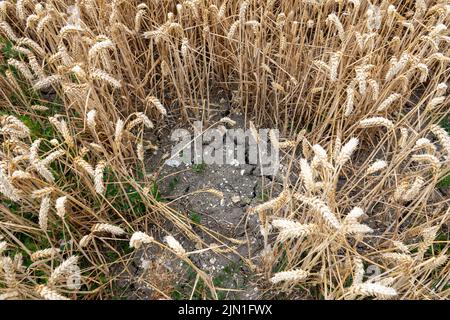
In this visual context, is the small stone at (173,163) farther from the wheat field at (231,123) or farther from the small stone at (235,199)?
the small stone at (235,199)

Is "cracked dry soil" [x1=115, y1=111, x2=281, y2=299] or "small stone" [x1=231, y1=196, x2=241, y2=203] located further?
"small stone" [x1=231, y1=196, x2=241, y2=203]

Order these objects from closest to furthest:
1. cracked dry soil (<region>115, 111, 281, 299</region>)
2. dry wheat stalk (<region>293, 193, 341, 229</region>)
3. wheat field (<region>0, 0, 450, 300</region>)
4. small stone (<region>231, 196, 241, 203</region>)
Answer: dry wheat stalk (<region>293, 193, 341, 229</region>) → wheat field (<region>0, 0, 450, 300</region>) → cracked dry soil (<region>115, 111, 281, 299</region>) → small stone (<region>231, 196, 241, 203</region>)

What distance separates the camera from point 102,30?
2.12 metres

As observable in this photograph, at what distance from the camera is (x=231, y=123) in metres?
2.13

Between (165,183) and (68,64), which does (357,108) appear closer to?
(165,183)

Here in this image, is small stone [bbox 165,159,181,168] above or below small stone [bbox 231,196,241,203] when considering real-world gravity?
above

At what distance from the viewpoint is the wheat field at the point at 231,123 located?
1.62 metres

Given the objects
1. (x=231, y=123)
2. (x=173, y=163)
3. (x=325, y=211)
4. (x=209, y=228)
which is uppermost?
(x=325, y=211)

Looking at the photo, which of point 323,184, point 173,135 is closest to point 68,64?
point 173,135

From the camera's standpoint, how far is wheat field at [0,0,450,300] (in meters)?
1.62

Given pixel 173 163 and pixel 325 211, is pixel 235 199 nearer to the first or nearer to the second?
pixel 173 163

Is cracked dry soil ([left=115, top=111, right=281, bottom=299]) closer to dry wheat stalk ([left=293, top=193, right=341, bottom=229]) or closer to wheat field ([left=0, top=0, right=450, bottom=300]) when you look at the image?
wheat field ([left=0, top=0, right=450, bottom=300])

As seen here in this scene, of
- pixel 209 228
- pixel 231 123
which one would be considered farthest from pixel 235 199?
pixel 231 123

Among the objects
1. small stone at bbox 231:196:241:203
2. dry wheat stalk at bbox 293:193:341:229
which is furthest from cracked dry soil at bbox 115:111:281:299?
dry wheat stalk at bbox 293:193:341:229
